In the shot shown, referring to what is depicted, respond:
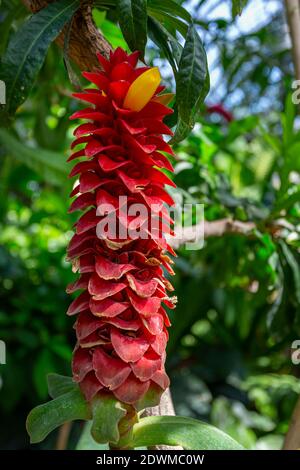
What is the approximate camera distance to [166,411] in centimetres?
83

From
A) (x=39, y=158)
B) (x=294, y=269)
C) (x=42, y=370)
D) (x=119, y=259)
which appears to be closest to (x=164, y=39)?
(x=119, y=259)

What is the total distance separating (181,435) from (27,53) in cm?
52

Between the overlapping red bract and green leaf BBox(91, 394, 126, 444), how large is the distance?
11 millimetres

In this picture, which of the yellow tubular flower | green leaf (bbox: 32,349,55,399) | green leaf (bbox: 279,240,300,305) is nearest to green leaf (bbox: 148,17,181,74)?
the yellow tubular flower

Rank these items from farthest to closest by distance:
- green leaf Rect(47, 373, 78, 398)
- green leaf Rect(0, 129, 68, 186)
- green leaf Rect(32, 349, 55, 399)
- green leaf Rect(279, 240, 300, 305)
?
1. green leaf Rect(32, 349, 55, 399)
2. green leaf Rect(0, 129, 68, 186)
3. green leaf Rect(279, 240, 300, 305)
4. green leaf Rect(47, 373, 78, 398)

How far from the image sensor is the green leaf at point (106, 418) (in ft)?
2.13

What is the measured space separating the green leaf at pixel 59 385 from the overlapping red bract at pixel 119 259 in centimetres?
7

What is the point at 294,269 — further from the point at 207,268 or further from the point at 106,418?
the point at 207,268

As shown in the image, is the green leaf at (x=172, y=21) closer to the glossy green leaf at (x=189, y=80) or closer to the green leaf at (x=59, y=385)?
the glossy green leaf at (x=189, y=80)

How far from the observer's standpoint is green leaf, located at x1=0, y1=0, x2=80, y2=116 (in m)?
0.71

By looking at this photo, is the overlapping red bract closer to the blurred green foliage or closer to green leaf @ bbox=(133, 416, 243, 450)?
green leaf @ bbox=(133, 416, 243, 450)

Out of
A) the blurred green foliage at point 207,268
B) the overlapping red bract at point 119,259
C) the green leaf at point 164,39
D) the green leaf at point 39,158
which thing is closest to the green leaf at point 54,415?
the overlapping red bract at point 119,259

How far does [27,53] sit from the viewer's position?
2.37 feet
